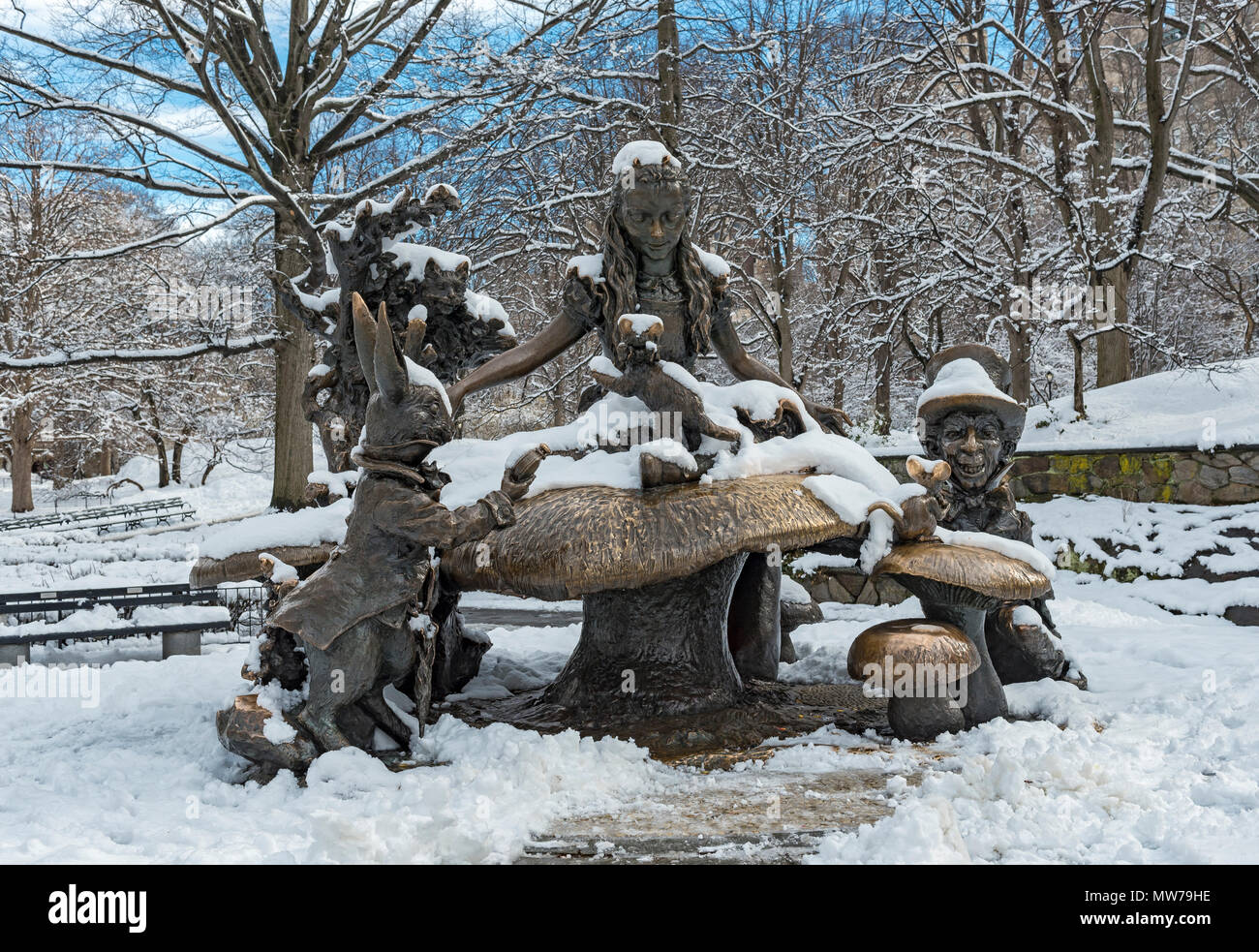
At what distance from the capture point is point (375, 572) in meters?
3.76

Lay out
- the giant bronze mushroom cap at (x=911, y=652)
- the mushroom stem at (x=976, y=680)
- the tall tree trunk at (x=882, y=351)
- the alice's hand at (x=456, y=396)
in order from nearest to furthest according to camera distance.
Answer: the giant bronze mushroom cap at (x=911, y=652)
the mushroom stem at (x=976, y=680)
the alice's hand at (x=456, y=396)
the tall tree trunk at (x=882, y=351)

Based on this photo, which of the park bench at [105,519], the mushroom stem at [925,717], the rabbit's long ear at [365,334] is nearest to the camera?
the rabbit's long ear at [365,334]

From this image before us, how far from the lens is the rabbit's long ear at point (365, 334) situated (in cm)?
356

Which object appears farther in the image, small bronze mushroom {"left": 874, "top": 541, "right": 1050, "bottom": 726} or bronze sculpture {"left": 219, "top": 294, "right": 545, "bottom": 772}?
small bronze mushroom {"left": 874, "top": 541, "right": 1050, "bottom": 726}

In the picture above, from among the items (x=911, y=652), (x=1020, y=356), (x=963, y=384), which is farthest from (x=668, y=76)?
(x=911, y=652)

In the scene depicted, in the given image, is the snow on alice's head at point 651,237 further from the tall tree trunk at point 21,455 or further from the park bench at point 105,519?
the tall tree trunk at point 21,455

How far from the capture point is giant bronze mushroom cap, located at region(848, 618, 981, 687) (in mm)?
3943

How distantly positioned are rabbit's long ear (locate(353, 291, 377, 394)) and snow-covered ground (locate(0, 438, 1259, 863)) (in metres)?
1.52

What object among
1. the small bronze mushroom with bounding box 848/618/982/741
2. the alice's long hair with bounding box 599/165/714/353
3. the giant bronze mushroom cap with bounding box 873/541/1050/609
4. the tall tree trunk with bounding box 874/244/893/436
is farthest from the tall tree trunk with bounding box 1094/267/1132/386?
the small bronze mushroom with bounding box 848/618/982/741

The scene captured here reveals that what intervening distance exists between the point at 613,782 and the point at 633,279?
256 centimetres

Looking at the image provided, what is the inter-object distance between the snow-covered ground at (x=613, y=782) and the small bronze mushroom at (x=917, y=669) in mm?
127

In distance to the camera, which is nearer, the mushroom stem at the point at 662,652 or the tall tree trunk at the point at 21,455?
the mushroom stem at the point at 662,652

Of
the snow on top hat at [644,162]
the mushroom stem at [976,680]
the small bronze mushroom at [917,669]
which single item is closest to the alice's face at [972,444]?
the mushroom stem at [976,680]

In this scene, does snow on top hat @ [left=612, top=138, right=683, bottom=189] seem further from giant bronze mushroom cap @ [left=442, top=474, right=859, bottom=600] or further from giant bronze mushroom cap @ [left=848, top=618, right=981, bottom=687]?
giant bronze mushroom cap @ [left=848, top=618, right=981, bottom=687]
